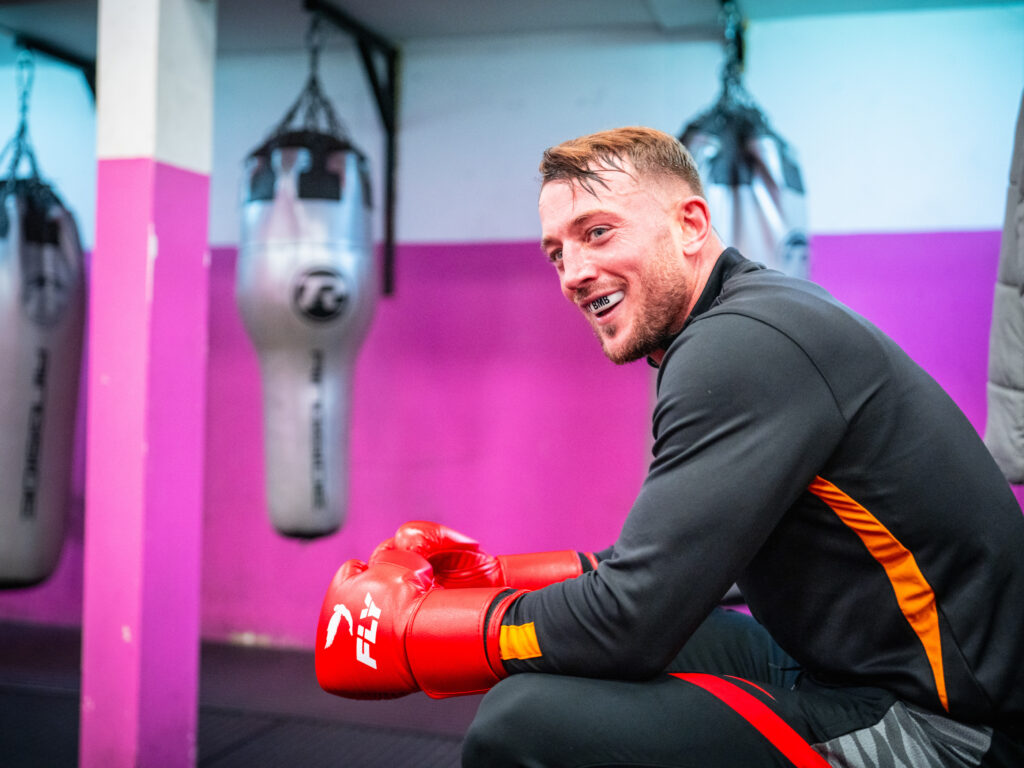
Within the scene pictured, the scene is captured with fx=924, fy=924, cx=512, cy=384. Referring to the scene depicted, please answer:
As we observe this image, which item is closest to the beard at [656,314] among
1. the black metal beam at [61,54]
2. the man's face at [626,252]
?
the man's face at [626,252]

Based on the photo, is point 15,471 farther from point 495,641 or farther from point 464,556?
point 495,641

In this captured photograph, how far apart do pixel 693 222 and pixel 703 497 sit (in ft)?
1.44

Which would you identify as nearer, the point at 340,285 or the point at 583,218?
the point at 583,218

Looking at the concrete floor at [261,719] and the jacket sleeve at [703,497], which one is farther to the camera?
the concrete floor at [261,719]

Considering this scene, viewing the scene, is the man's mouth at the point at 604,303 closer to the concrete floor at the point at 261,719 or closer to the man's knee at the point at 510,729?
the man's knee at the point at 510,729

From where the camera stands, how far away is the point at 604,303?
1.26 m

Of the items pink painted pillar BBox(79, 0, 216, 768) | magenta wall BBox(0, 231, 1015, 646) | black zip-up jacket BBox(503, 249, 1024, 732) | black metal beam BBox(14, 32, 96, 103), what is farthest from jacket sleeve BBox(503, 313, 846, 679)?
black metal beam BBox(14, 32, 96, 103)

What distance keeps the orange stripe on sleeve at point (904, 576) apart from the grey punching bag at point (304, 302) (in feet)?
6.27

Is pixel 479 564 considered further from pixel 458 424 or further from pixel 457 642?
pixel 458 424

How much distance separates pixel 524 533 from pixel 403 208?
1.23 meters

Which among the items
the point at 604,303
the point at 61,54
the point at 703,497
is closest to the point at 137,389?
the point at 604,303

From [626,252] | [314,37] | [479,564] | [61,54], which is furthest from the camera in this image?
[61,54]

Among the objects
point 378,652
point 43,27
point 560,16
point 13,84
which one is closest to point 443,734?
point 378,652

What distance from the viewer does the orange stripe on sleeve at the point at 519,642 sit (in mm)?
1048
